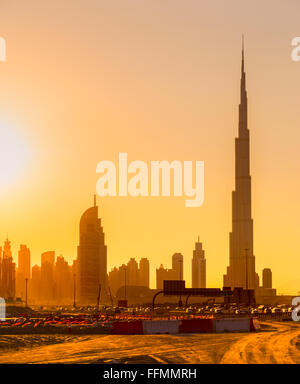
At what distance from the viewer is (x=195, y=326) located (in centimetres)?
6344

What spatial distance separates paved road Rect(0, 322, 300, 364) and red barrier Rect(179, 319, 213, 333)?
3.40 metres

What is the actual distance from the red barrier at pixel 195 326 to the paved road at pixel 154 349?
134 inches

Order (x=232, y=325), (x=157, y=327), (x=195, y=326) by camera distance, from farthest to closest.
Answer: (x=232, y=325) < (x=195, y=326) < (x=157, y=327)

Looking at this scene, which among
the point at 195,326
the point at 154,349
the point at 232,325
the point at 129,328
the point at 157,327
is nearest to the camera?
the point at 154,349

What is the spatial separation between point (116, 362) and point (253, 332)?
30459mm

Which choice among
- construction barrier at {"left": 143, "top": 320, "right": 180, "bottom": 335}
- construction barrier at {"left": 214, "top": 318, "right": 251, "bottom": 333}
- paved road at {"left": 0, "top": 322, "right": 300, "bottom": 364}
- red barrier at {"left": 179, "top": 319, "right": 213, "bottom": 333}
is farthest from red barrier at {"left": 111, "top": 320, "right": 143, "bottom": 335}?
construction barrier at {"left": 214, "top": 318, "right": 251, "bottom": 333}

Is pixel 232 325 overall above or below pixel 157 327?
below

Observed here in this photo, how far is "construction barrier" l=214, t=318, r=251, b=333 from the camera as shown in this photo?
212 feet

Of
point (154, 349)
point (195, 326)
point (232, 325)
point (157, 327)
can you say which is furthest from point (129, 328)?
point (154, 349)

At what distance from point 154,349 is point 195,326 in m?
18.8

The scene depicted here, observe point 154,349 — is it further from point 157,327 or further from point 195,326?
point 195,326

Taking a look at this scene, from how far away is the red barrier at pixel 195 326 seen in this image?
62.8 metres

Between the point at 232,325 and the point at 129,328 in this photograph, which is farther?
the point at 232,325

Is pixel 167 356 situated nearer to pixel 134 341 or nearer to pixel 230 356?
pixel 230 356
